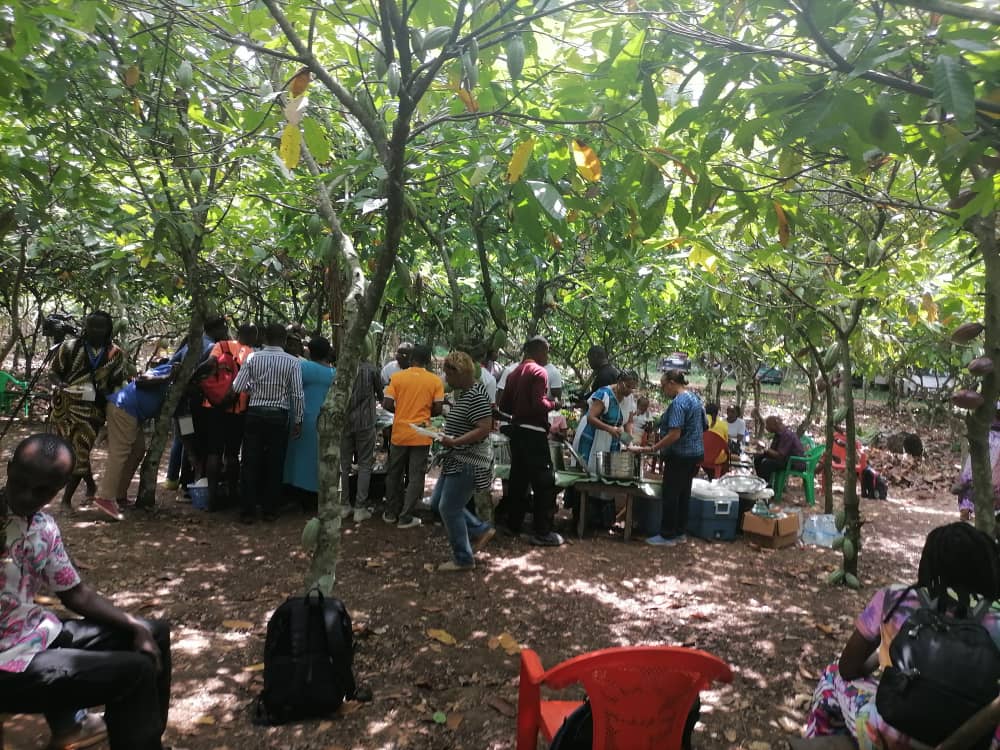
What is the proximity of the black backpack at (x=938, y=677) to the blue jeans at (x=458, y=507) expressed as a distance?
316 centimetres

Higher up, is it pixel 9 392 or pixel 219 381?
pixel 219 381

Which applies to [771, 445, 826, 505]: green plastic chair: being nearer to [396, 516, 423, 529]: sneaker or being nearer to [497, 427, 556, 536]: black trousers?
[497, 427, 556, 536]: black trousers

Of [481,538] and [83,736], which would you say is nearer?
[83,736]

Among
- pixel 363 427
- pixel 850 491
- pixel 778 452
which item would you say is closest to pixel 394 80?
pixel 363 427

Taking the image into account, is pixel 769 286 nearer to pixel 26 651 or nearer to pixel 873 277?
pixel 873 277

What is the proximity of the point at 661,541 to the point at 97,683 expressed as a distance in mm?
5142

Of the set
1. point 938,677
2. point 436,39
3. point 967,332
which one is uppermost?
point 436,39

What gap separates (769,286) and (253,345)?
16.4ft

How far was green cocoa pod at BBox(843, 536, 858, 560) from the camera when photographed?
17.5ft

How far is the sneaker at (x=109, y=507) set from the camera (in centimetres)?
576

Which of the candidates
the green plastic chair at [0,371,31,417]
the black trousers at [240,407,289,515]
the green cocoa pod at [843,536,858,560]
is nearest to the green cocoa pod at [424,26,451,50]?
the black trousers at [240,407,289,515]

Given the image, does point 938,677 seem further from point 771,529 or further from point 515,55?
point 771,529

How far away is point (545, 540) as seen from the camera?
19.8ft

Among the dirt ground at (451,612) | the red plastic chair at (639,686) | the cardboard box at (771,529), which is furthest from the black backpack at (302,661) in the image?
the cardboard box at (771,529)
